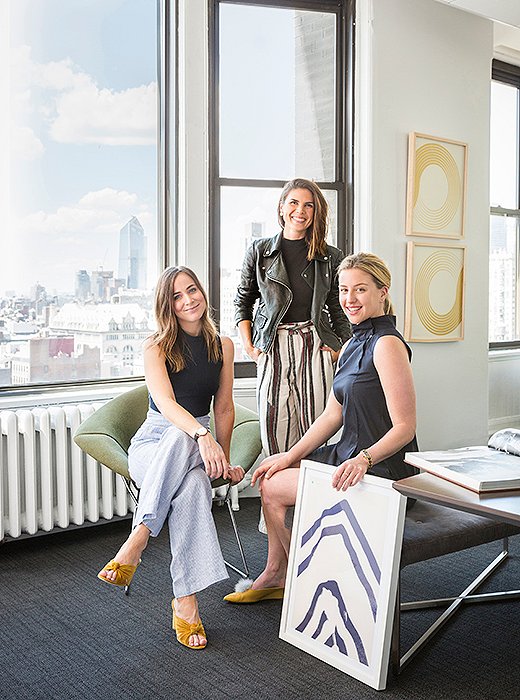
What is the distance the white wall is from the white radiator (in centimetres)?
206

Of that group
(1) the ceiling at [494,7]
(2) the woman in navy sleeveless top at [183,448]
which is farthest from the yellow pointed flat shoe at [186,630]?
(1) the ceiling at [494,7]

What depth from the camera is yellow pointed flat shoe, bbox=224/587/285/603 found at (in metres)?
3.03

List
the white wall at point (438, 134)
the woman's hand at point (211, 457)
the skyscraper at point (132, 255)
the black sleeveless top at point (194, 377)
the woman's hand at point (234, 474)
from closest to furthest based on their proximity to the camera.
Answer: the woman's hand at point (211, 457) → the woman's hand at point (234, 474) → the black sleeveless top at point (194, 377) → the skyscraper at point (132, 255) → the white wall at point (438, 134)

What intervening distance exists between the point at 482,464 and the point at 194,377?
128 centimetres

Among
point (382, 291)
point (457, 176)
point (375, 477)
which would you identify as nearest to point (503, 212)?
point (457, 176)

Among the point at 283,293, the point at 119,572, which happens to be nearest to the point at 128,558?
the point at 119,572

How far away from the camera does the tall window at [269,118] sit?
4.46 m

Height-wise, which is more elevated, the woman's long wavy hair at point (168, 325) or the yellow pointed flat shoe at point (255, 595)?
the woman's long wavy hair at point (168, 325)

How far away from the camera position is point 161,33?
4332mm

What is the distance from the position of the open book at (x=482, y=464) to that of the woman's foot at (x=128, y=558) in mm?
994

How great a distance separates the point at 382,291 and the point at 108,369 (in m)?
1.89

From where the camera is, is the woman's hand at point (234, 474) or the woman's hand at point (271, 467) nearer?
the woman's hand at point (271, 467)

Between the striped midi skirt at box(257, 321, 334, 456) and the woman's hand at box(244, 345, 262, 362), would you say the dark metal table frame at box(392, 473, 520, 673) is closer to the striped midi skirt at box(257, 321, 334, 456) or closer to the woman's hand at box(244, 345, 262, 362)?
the striped midi skirt at box(257, 321, 334, 456)

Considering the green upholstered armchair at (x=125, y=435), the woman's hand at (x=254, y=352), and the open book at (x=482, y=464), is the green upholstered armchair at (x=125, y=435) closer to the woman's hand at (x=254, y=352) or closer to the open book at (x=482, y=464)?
the woman's hand at (x=254, y=352)
